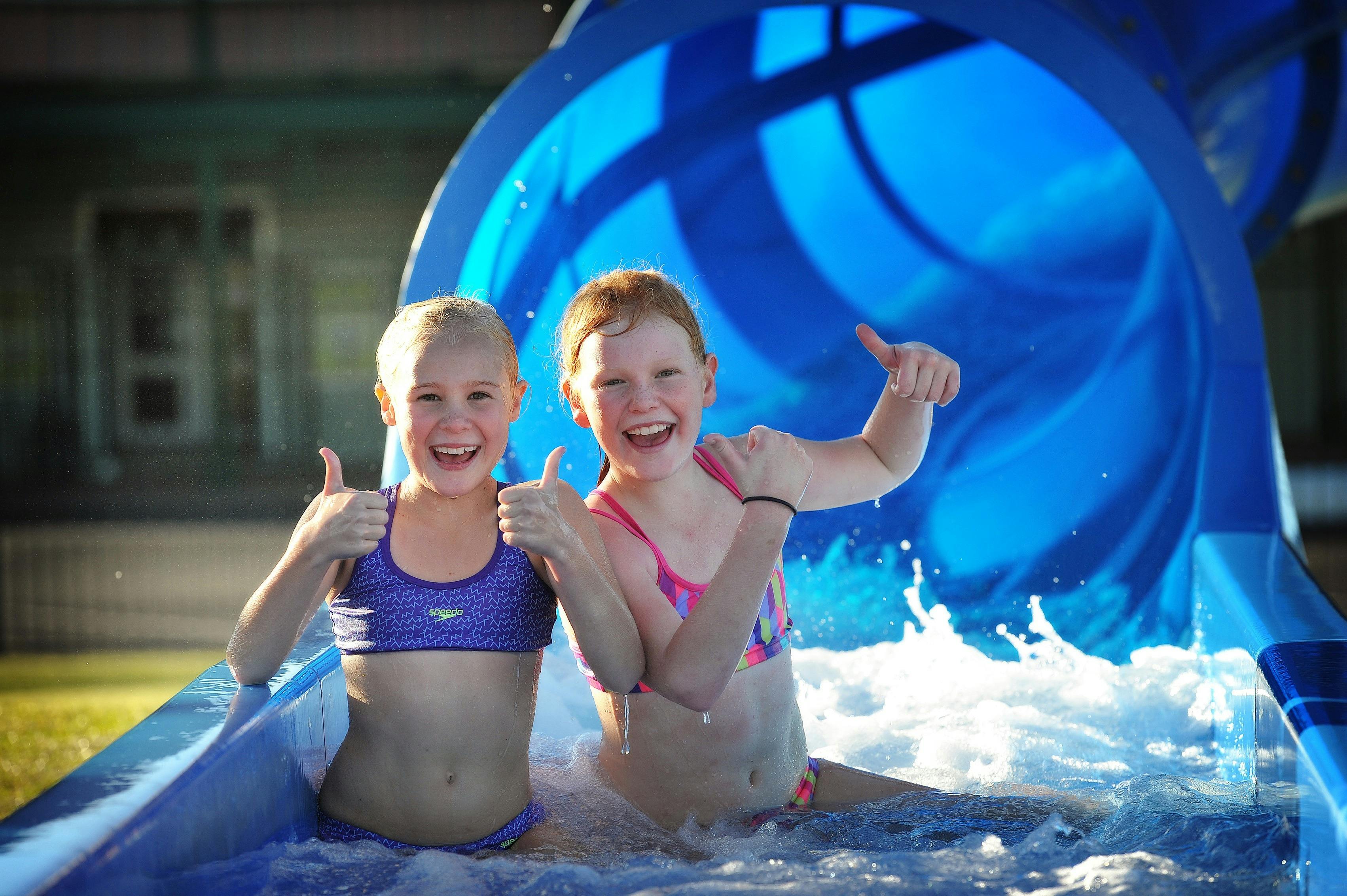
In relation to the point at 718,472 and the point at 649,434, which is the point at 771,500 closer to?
the point at 649,434

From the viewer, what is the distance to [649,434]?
4.74 ft

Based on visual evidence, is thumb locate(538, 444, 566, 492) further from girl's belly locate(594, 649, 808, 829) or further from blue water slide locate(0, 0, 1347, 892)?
blue water slide locate(0, 0, 1347, 892)

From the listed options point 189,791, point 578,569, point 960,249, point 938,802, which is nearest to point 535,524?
point 578,569

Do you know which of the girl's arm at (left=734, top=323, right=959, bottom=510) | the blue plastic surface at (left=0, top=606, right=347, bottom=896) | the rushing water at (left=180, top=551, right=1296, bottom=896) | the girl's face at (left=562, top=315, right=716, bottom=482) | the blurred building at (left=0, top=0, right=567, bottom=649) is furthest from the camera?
the blurred building at (left=0, top=0, right=567, bottom=649)

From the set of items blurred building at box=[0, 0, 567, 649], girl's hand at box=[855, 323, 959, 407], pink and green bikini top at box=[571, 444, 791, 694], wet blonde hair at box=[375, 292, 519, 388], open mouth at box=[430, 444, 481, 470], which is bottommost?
pink and green bikini top at box=[571, 444, 791, 694]

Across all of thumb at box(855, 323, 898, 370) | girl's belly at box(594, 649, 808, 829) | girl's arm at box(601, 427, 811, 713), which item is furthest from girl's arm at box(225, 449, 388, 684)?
thumb at box(855, 323, 898, 370)

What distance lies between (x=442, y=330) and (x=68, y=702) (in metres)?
2.75

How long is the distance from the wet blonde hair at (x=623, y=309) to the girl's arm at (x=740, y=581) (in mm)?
266

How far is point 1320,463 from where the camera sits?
631cm

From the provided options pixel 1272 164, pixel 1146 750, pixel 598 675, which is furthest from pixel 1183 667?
pixel 1272 164

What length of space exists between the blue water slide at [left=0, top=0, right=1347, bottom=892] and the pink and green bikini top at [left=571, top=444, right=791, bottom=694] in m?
0.64

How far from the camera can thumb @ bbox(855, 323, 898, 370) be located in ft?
4.79

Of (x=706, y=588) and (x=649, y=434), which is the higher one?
(x=649, y=434)

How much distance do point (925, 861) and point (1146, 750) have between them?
81cm
